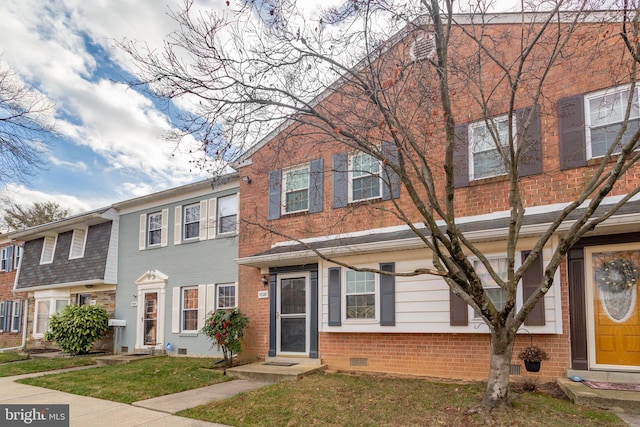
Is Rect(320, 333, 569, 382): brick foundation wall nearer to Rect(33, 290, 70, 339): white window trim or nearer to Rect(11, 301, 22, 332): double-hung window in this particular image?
Rect(33, 290, 70, 339): white window trim

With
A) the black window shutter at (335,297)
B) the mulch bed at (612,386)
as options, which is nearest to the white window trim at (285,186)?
the black window shutter at (335,297)

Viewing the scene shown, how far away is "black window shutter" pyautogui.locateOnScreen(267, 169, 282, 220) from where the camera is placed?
37.6 ft

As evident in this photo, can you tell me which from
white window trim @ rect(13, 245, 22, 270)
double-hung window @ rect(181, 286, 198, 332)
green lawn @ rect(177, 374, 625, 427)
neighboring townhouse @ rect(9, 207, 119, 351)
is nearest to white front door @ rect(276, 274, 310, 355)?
green lawn @ rect(177, 374, 625, 427)

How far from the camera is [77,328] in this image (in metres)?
14.7

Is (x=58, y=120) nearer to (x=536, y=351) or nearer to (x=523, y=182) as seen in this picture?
(x=523, y=182)

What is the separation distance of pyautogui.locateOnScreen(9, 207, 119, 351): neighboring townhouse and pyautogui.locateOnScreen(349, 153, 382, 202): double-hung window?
34.0 ft

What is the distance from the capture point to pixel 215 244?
13.3 metres

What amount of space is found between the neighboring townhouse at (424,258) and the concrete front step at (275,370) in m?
0.46

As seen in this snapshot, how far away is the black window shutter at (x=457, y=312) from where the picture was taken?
313 inches

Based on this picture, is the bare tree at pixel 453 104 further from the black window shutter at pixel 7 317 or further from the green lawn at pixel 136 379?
the black window shutter at pixel 7 317

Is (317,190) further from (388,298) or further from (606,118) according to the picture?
(606,118)

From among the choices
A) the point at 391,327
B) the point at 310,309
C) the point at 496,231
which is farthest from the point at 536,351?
the point at 310,309

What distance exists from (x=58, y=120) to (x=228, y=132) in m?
6.77

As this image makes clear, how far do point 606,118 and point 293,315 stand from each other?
24.8ft
